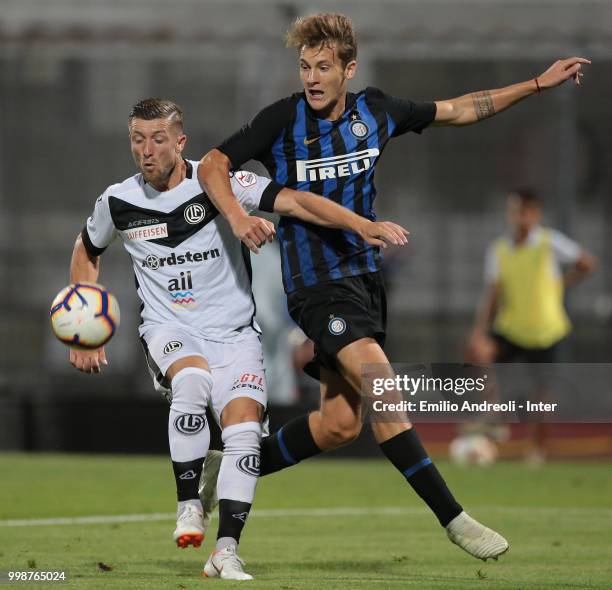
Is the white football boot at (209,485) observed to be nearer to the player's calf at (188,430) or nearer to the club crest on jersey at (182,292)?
the player's calf at (188,430)

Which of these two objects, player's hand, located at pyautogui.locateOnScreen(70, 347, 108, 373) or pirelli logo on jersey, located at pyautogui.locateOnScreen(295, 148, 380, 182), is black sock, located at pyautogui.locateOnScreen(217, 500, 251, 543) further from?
pirelli logo on jersey, located at pyautogui.locateOnScreen(295, 148, 380, 182)

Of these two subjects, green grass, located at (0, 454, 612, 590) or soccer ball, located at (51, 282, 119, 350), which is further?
soccer ball, located at (51, 282, 119, 350)

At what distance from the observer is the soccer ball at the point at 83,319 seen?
23.4 ft

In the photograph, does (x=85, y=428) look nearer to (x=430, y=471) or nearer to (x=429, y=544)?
(x=429, y=544)

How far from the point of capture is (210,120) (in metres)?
14.1

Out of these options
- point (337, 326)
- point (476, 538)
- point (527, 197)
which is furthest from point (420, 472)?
point (527, 197)

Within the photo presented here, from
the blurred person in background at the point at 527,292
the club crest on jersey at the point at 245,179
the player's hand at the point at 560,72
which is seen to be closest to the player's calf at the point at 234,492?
the club crest on jersey at the point at 245,179

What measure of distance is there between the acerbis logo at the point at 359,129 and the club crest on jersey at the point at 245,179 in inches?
20.8

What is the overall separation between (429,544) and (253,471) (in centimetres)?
174

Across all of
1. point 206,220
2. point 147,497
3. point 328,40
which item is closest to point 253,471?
point 206,220

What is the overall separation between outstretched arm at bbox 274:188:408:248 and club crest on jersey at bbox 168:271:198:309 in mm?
600

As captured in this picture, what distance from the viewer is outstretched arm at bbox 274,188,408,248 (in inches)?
260

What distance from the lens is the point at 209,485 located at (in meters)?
7.72

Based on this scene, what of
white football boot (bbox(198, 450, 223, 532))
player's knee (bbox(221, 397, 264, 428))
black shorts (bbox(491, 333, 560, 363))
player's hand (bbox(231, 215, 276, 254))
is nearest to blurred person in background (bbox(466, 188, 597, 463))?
black shorts (bbox(491, 333, 560, 363))
